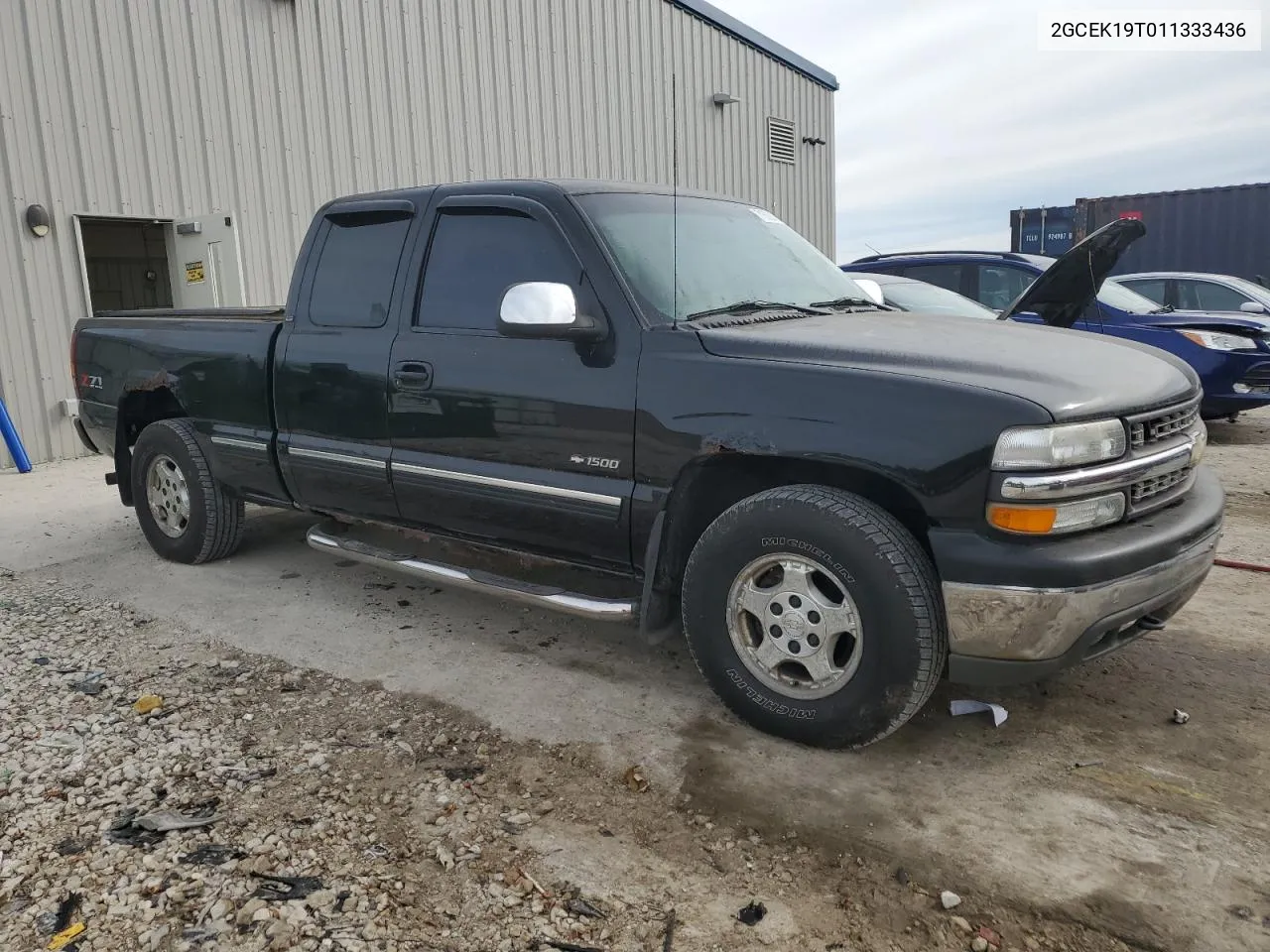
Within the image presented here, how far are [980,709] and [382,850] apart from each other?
1.99 metres

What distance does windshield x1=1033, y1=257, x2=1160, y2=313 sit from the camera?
8.95 m

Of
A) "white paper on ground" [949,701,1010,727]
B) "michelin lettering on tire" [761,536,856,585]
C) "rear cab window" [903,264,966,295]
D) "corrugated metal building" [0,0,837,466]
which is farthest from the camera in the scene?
"rear cab window" [903,264,966,295]

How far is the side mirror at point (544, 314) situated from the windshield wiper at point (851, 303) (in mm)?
1039

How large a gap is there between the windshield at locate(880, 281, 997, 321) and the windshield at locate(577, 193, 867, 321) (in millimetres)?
3703

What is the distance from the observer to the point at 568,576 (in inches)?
182

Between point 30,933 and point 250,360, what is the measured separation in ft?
9.49

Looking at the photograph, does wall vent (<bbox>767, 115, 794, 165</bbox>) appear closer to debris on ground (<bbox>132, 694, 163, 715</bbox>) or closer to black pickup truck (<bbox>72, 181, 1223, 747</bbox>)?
black pickup truck (<bbox>72, 181, 1223, 747</bbox>)

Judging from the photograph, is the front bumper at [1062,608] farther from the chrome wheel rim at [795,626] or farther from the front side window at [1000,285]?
the front side window at [1000,285]

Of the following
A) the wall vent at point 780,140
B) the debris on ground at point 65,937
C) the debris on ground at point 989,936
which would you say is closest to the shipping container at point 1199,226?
the wall vent at point 780,140

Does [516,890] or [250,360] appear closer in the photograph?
[516,890]

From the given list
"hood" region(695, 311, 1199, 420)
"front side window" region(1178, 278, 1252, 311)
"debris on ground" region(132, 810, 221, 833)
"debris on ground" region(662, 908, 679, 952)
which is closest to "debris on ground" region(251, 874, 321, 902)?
"debris on ground" region(132, 810, 221, 833)

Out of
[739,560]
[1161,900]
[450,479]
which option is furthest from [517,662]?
[1161,900]

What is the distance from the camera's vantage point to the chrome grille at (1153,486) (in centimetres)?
284

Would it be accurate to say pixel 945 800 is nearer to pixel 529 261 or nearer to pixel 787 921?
pixel 787 921
